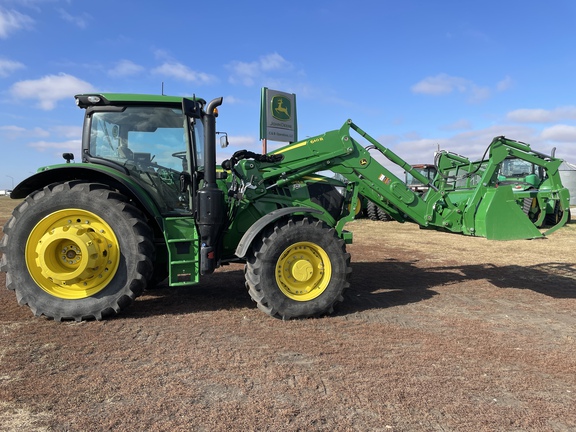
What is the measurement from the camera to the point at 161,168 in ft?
16.8

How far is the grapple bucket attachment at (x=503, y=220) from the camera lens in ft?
19.1

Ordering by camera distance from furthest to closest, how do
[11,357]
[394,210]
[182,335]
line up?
[394,210] → [182,335] → [11,357]

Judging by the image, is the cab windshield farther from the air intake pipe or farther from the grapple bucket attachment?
the grapple bucket attachment

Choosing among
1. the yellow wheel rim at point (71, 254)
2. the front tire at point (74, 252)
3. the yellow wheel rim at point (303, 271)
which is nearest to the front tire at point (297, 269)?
the yellow wheel rim at point (303, 271)

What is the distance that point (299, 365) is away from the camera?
3631 millimetres

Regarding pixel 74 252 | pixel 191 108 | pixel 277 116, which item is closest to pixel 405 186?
pixel 191 108

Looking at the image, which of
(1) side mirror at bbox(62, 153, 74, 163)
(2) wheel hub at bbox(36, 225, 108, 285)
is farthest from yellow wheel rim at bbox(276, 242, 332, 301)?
(1) side mirror at bbox(62, 153, 74, 163)

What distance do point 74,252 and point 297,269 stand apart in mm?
2454

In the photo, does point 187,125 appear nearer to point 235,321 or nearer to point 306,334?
point 235,321

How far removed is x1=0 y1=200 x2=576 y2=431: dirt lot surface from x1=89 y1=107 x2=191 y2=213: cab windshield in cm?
146

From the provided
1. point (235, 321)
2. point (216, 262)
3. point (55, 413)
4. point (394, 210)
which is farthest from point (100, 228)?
point (394, 210)

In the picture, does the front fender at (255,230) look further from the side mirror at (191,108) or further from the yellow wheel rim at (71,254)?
the side mirror at (191,108)

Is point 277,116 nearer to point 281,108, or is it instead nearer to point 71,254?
point 281,108

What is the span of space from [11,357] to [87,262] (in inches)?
45.1
